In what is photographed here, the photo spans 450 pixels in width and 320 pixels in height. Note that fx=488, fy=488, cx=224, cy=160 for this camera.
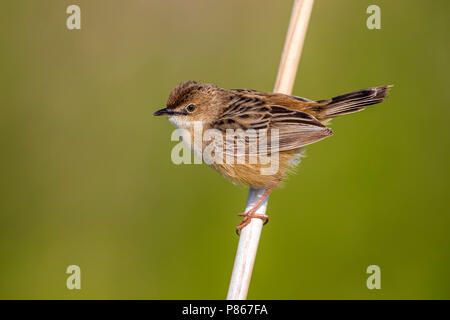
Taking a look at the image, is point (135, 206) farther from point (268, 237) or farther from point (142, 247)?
point (268, 237)

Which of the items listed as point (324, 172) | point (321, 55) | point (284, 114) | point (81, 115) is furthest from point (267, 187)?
point (81, 115)

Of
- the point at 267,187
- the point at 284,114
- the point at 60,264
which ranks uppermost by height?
the point at 284,114

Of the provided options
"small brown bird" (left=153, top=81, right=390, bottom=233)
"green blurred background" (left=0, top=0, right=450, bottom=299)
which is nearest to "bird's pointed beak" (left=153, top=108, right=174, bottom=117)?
"small brown bird" (left=153, top=81, right=390, bottom=233)

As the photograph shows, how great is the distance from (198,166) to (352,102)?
2.23 metres

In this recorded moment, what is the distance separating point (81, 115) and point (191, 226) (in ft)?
7.25

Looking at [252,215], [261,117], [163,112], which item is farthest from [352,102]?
[163,112]

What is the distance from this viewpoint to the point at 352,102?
454cm

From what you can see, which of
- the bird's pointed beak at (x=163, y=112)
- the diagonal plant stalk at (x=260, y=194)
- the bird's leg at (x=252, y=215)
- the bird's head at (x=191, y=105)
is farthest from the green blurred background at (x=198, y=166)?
the bird's pointed beak at (x=163, y=112)

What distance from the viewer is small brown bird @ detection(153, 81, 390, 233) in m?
4.46

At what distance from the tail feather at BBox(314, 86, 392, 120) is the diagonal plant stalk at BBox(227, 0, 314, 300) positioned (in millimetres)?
395

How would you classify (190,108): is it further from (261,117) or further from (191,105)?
(261,117)

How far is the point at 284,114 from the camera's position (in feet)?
14.9

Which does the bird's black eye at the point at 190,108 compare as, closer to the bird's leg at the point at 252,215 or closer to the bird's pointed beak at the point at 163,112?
the bird's pointed beak at the point at 163,112

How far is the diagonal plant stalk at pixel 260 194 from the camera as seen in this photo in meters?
3.61
